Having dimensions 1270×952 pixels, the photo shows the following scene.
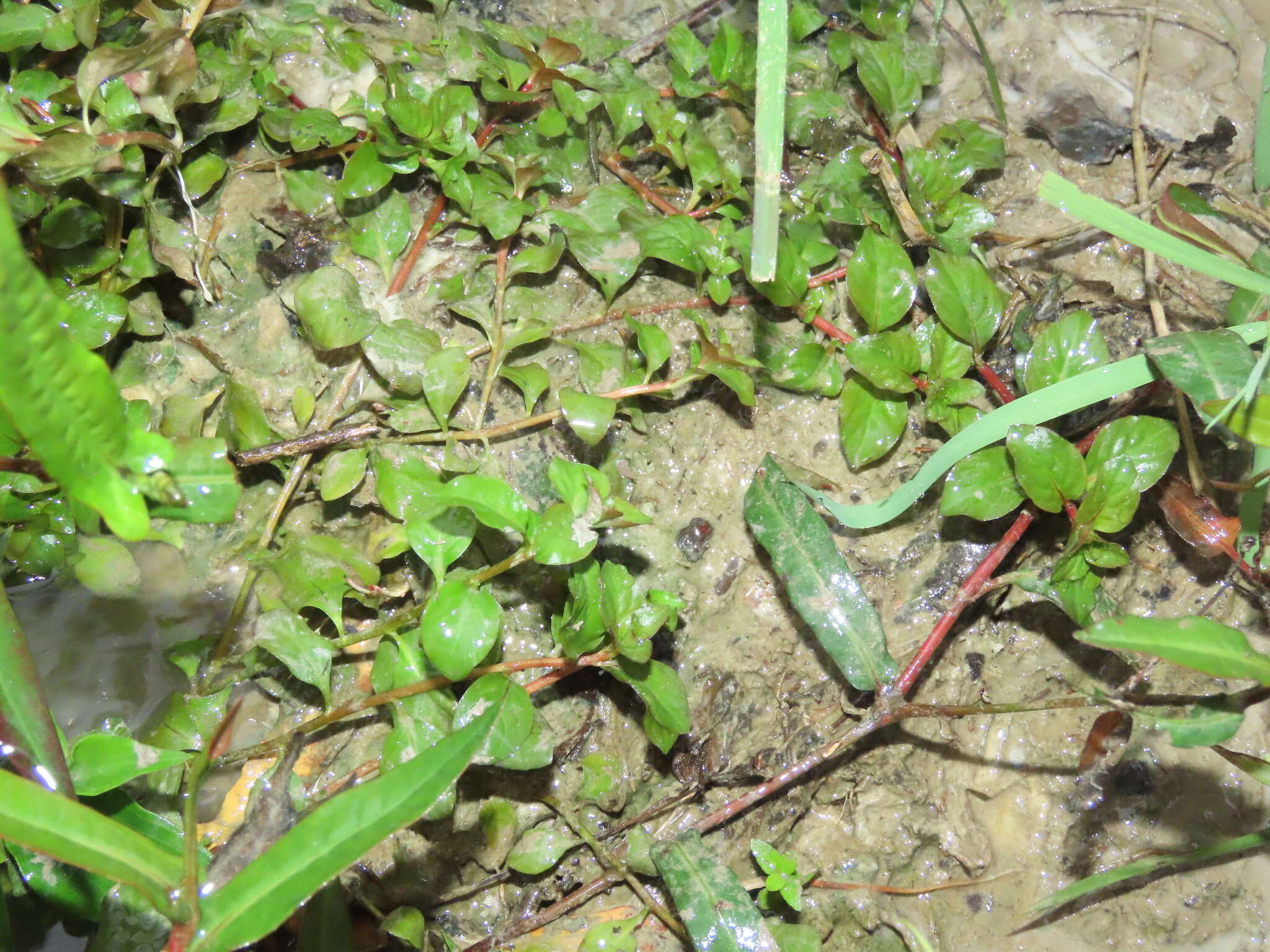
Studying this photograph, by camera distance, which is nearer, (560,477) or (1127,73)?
(560,477)

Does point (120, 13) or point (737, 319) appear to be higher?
point (120, 13)

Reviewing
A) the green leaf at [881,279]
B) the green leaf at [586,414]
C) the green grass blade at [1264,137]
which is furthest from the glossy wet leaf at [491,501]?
the green grass blade at [1264,137]

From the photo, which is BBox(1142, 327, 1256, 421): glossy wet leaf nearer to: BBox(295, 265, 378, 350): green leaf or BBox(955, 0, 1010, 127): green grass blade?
BBox(955, 0, 1010, 127): green grass blade

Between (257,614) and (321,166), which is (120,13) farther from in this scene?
(257,614)

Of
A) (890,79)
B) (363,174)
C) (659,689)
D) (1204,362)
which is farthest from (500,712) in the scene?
(890,79)

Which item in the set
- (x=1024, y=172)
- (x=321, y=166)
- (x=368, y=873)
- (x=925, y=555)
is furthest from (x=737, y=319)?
(x=368, y=873)

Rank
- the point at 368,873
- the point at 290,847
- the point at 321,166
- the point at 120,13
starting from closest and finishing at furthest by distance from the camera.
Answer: the point at 290,847, the point at 368,873, the point at 120,13, the point at 321,166

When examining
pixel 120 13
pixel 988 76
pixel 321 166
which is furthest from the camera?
pixel 988 76
